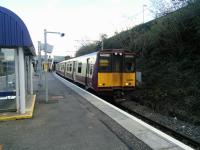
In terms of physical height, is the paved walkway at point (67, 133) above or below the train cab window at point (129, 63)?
below

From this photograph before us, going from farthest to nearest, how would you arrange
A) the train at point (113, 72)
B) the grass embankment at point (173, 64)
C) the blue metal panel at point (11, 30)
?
1. the train at point (113, 72)
2. the grass embankment at point (173, 64)
3. the blue metal panel at point (11, 30)

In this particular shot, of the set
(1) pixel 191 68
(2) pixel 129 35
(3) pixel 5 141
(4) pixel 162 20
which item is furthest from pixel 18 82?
(2) pixel 129 35

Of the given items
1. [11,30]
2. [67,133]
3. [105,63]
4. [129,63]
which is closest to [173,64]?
[129,63]

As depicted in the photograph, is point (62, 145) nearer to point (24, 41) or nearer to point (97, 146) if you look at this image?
point (97, 146)

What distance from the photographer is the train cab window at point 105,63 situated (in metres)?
14.2

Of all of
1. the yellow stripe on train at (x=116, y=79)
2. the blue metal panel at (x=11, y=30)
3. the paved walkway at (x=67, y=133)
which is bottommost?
the paved walkway at (x=67, y=133)

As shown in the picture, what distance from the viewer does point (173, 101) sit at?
12.9 meters

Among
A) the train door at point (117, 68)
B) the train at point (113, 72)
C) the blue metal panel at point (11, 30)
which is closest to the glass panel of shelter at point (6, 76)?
the blue metal panel at point (11, 30)

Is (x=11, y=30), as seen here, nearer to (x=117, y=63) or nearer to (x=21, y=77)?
(x=21, y=77)

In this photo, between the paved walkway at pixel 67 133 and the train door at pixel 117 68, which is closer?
the paved walkway at pixel 67 133

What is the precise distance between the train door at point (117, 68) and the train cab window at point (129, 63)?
31 centimetres

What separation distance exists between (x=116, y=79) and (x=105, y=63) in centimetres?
→ 111

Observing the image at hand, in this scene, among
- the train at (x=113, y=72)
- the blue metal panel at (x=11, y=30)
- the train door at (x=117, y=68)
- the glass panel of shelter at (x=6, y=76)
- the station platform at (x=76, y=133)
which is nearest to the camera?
the station platform at (x=76, y=133)

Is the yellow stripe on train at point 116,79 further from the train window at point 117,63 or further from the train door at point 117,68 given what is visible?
the train window at point 117,63
